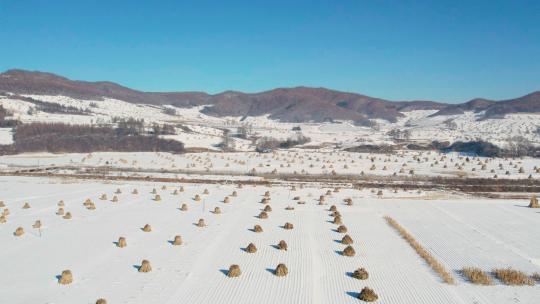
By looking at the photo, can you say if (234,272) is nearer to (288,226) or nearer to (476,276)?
(288,226)

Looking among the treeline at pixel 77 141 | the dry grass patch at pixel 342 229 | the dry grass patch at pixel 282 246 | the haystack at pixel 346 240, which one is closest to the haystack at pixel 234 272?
the dry grass patch at pixel 282 246

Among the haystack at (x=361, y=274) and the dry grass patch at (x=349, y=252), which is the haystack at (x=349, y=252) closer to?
the dry grass patch at (x=349, y=252)

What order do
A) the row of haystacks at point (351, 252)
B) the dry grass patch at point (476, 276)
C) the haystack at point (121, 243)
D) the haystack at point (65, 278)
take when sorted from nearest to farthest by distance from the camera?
1. the row of haystacks at point (351, 252)
2. the haystack at point (65, 278)
3. the dry grass patch at point (476, 276)
4. the haystack at point (121, 243)

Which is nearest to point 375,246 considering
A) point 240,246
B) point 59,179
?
point 240,246

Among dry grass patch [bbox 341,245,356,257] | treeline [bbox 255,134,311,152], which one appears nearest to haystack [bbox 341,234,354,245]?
dry grass patch [bbox 341,245,356,257]

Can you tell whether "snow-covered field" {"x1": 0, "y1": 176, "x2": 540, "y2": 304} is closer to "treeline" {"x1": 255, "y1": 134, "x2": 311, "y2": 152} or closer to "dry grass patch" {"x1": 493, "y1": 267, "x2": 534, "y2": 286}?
"dry grass patch" {"x1": 493, "y1": 267, "x2": 534, "y2": 286}
